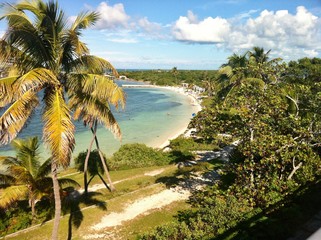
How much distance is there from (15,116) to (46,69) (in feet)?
4.45

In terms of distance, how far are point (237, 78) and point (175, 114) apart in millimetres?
37110

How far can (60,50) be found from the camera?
24.2 ft

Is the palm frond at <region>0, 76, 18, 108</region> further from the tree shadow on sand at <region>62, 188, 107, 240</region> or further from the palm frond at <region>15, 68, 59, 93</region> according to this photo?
the tree shadow on sand at <region>62, 188, 107, 240</region>

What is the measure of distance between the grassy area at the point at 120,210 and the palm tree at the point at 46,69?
14.0ft

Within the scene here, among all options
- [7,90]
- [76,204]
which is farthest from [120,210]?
[7,90]

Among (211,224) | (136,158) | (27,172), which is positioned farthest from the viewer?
(136,158)

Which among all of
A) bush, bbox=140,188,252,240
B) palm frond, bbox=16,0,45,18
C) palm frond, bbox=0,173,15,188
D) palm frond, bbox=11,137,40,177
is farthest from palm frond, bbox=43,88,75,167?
palm frond, bbox=0,173,15,188

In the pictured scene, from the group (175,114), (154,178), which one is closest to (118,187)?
(154,178)

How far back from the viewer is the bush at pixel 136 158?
22859mm

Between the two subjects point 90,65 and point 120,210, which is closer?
point 90,65

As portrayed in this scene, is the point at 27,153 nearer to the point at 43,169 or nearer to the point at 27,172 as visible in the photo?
the point at 27,172

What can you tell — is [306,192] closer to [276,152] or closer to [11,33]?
[276,152]

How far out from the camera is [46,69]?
22.1 feet

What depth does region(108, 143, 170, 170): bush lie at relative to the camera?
22859 mm
